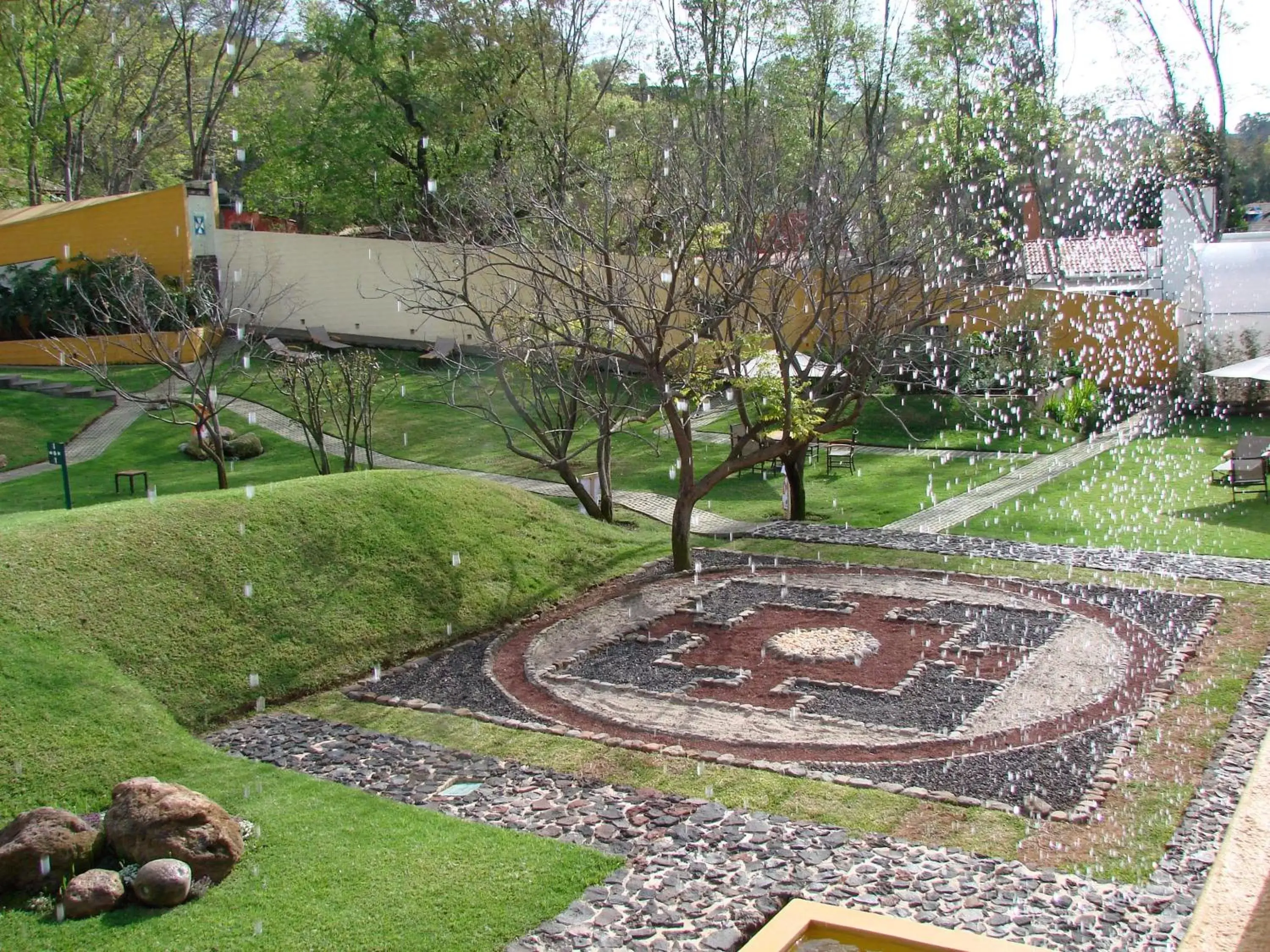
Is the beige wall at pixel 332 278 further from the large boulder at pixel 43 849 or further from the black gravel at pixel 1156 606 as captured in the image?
the large boulder at pixel 43 849

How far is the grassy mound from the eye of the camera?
7504 millimetres

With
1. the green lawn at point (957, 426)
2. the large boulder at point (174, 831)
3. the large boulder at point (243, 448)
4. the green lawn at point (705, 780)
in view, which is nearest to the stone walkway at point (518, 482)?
the large boulder at point (243, 448)

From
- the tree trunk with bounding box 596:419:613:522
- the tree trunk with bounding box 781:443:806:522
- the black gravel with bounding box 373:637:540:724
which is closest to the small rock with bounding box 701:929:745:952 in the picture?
the black gravel with bounding box 373:637:540:724

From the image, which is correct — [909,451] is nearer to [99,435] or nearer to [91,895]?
[99,435]

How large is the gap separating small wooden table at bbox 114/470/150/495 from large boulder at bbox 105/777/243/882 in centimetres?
1246

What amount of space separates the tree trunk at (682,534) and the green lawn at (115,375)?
16.8 m

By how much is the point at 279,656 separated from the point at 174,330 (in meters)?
20.0

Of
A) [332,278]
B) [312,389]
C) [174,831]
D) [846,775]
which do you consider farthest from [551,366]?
[332,278]

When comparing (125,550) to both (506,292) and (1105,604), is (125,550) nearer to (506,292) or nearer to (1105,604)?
(506,292)

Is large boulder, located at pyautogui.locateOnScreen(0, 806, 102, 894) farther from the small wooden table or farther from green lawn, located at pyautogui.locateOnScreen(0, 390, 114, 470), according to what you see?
green lawn, located at pyautogui.locateOnScreen(0, 390, 114, 470)

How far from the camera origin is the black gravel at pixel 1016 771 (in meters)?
9.16

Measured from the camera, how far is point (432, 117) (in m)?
34.2

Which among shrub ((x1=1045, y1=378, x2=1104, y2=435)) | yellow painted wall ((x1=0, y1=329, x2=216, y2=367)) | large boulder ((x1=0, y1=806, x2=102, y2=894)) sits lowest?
large boulder ((x1=0, y1=806, x2=102, y2=894))

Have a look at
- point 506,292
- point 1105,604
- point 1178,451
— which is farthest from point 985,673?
point 1178,451
